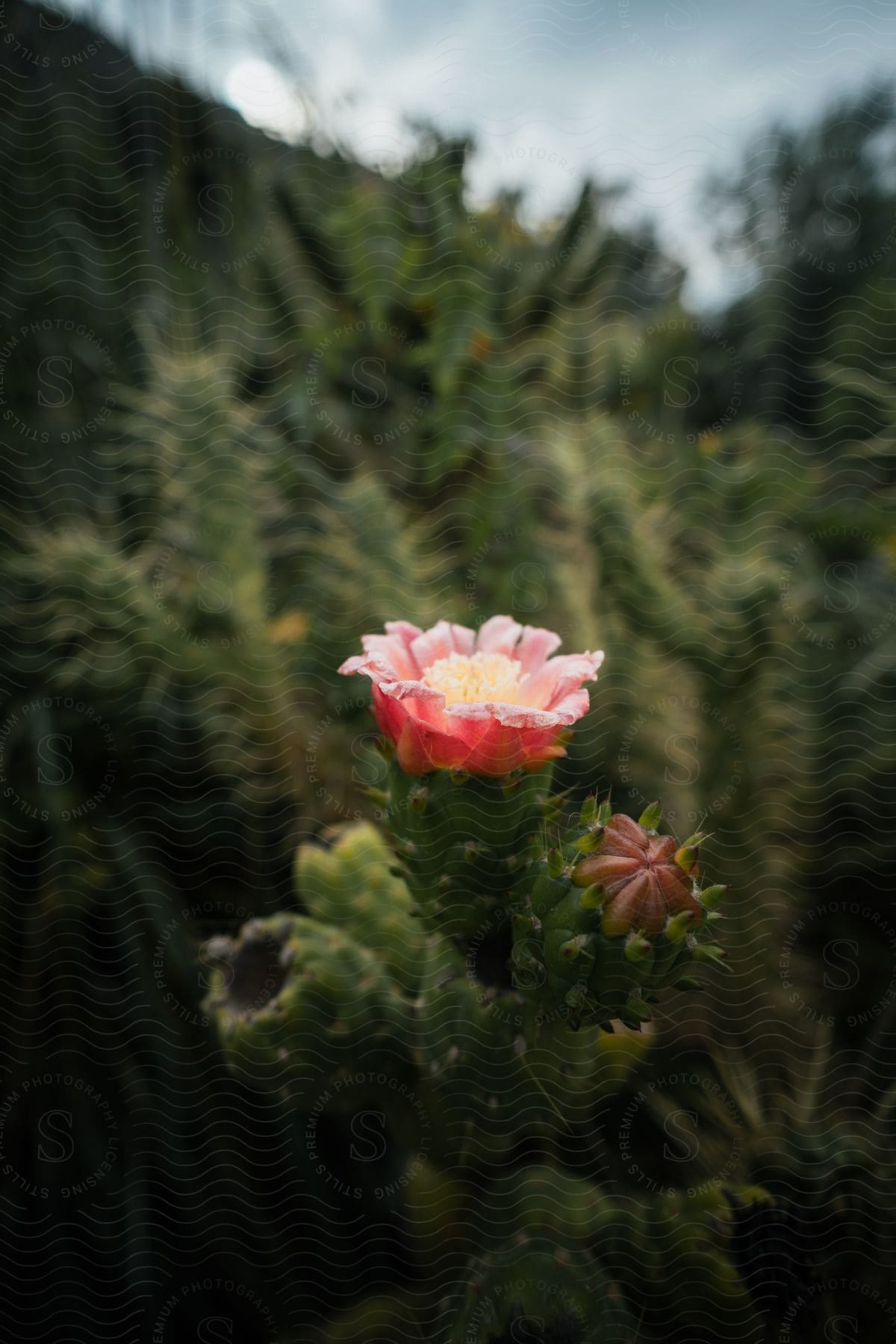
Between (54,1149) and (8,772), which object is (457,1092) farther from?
(8,772)

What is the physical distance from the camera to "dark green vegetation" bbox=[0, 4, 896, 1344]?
24.2 inches

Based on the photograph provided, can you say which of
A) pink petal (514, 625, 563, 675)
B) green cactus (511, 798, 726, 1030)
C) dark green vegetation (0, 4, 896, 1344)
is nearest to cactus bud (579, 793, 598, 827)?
green cactus (511, 798, 726, 1030)

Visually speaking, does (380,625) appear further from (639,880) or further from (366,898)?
(639,880)

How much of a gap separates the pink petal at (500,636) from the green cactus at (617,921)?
170 mm

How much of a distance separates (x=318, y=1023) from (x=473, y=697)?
26 cm

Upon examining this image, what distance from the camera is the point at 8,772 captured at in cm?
89

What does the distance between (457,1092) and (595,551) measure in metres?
0.68

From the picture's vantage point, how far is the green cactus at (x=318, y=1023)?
58cm

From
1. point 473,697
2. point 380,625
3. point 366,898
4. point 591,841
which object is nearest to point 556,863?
point 591,841

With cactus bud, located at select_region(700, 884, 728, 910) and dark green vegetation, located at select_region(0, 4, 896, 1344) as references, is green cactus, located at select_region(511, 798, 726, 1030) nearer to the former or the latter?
cactus bud, located at select_region(700, 884, 728, 910)

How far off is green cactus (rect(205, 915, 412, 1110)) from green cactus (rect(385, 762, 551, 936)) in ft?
0.39

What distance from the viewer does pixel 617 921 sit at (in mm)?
418

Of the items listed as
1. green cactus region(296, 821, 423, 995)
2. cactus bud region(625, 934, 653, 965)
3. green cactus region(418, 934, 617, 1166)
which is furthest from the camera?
green cactus region(296, 821, 423, 995)

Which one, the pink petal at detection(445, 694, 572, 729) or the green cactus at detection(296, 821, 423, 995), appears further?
the green cactus at detection(296, 821, 423, 995)
